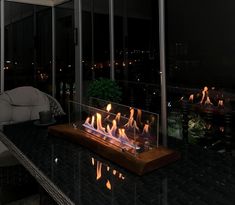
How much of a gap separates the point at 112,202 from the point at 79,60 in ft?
9.83

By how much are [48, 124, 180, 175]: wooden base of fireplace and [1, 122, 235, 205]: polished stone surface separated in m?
0.03

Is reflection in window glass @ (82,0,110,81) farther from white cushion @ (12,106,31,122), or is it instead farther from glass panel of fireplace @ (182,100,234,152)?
glass panel of fireplace @ (182,100,234,152)

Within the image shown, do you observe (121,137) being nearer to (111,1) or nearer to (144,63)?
(144,63)

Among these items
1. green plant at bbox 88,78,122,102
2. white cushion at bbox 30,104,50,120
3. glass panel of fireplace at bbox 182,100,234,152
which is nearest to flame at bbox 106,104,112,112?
green plant at bbox 88,78,122,102

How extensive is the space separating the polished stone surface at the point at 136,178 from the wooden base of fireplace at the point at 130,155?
0.03m

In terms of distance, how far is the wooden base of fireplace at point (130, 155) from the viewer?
144 centimetres

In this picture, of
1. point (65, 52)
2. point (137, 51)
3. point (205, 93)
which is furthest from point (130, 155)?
point (65, 52)

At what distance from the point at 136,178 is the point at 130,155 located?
15 centimetres

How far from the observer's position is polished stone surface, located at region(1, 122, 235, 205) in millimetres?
1183

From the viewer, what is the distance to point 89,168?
152 cm

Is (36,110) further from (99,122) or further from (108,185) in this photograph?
(108,185)

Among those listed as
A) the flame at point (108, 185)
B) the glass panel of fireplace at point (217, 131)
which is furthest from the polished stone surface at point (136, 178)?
the glass panel of fireplace at point (217, 131)

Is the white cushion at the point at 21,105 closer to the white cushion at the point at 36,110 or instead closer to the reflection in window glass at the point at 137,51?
the white cushion at the point at 36,110

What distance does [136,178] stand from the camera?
4.58 ft
